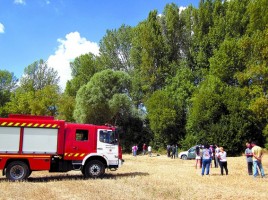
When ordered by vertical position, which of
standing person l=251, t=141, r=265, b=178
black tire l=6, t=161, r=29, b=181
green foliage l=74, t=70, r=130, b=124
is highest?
green foliage l=74, t=70, r=130, b=124

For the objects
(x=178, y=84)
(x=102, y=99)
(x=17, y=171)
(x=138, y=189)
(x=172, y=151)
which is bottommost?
(x=138, y=189)

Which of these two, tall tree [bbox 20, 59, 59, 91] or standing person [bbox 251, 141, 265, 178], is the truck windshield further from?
tall tree [bbox 20, 59, 59, 91]

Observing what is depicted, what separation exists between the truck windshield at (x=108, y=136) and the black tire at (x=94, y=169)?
45.1 inches

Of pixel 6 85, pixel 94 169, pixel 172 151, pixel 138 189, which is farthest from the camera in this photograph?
pixel 6 85

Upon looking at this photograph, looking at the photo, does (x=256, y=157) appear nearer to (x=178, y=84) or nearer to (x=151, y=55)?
(x=178, y=84)

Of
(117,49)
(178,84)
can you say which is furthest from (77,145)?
(117,49)

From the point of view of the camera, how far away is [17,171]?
16906 mm

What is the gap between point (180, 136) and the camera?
169ft

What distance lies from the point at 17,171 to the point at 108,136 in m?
4.68

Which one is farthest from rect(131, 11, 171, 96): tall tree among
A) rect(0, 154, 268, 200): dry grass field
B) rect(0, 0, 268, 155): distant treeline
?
rect(0, 154, 268, 200): dry grass field

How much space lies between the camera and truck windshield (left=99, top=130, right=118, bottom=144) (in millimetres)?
18453

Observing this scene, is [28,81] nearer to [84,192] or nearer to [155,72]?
[155,72]

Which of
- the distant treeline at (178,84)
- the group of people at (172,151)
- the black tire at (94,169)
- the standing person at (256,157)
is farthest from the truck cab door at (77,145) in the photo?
the distant treeline at (178,84)

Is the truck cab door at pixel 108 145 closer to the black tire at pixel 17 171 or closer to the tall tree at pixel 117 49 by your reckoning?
the black tire at pixel 17 171
